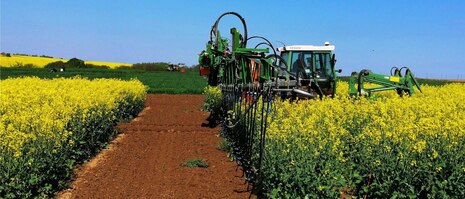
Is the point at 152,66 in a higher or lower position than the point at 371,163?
higher

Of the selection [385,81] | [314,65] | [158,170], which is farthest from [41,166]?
[385,81]

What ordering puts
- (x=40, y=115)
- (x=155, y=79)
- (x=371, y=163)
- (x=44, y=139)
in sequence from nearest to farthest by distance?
(x=371, y=163) → (x=44, y=139) → (x=40, y=115) → (x=155, y=79)

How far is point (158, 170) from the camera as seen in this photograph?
9797 mm

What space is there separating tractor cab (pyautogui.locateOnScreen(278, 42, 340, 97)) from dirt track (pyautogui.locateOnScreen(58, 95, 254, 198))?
3.06m

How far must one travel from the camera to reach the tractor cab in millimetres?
14133

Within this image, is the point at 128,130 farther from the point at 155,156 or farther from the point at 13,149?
the point at 13,149

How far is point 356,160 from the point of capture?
6.93 m

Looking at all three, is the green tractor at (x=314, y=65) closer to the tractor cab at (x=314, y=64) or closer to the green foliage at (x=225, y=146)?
the tractor cab at (x=314, y=64)

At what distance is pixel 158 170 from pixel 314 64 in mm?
6415

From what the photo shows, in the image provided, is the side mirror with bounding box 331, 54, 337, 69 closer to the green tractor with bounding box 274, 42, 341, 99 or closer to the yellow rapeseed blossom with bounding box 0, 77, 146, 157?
the green tractor with bounding box 274, 42, 341, 99

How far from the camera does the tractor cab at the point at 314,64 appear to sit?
46.4 ft

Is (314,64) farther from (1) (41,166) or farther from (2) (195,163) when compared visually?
(1) (41,166)

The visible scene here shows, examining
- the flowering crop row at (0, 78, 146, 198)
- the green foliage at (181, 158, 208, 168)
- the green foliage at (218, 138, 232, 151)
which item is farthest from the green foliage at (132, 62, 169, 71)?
the green foliage at (181, 158, 208, 168)

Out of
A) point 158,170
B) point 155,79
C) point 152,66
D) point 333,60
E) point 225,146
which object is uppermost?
point 152,66
